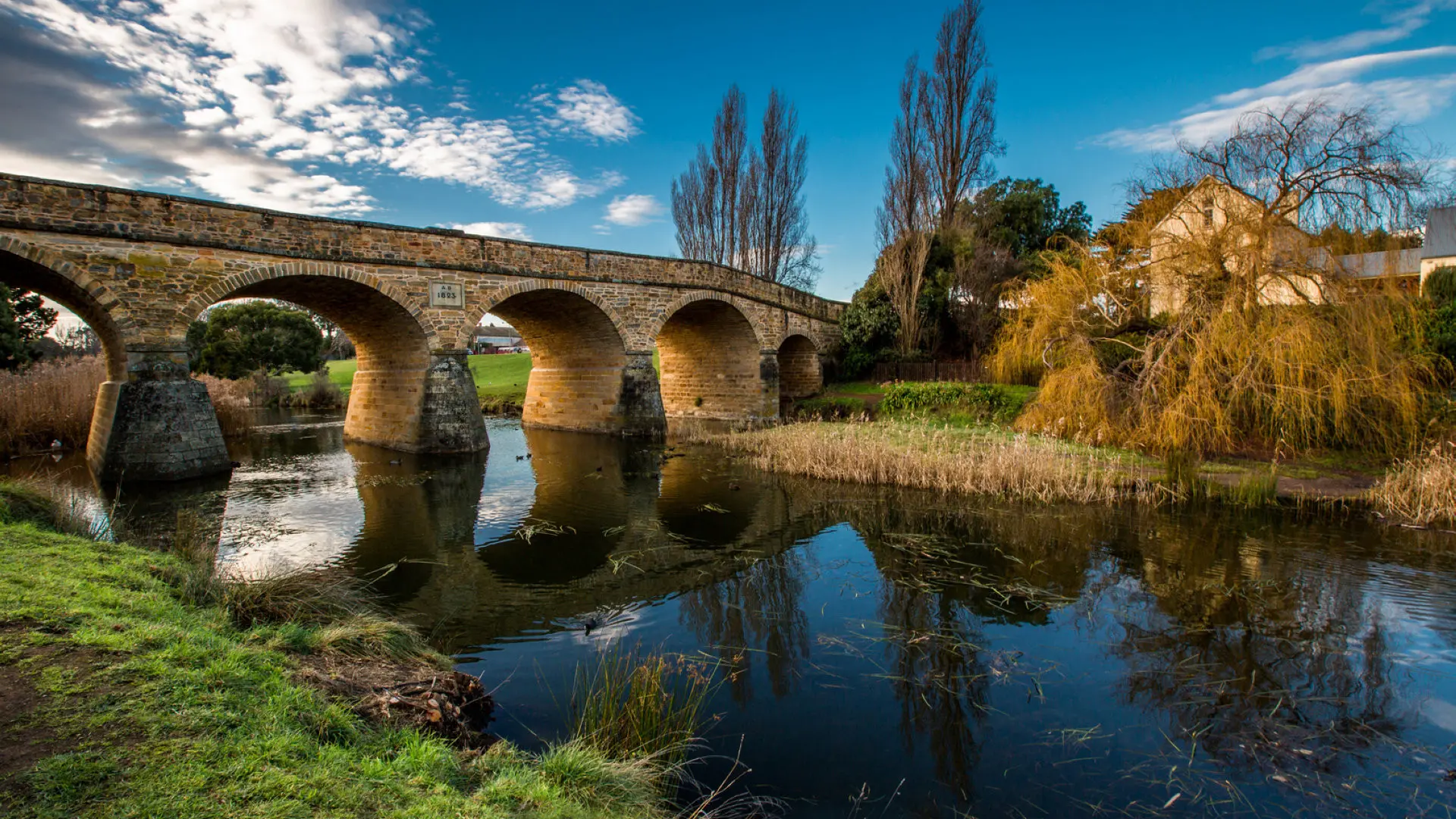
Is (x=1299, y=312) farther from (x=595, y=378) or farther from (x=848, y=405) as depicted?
(x=595, y=378)

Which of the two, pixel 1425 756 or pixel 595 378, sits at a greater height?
pixel 595 378

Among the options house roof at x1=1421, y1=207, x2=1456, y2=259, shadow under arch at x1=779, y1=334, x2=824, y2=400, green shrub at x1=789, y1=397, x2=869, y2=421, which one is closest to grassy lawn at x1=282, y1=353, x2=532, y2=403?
shadow under arch at x1=779, y1=334, x2=824, y2=400

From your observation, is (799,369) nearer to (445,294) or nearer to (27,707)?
(445,294)

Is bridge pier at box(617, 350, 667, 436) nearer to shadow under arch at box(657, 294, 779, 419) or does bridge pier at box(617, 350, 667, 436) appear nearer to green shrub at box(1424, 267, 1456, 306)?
shadow under arch at box(657, 294, 779, 419)

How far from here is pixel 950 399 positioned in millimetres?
17953

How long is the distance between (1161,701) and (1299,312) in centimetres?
970

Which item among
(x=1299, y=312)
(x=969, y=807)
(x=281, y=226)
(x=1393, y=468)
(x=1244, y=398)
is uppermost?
(x=281, y=226)

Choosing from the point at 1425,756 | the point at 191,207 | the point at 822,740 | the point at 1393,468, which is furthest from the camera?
the point at 191,207

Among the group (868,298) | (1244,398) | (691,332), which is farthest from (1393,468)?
(691,332)

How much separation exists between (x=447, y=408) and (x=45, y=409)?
28.6 ft

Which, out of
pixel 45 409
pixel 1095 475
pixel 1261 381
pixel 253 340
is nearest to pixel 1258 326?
pixel 1261 381

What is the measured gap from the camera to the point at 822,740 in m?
4.28

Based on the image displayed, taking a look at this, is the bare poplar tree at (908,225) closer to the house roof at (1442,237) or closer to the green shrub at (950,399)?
the green shrub at (950,399)

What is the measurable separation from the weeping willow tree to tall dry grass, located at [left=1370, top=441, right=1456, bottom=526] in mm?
1327
